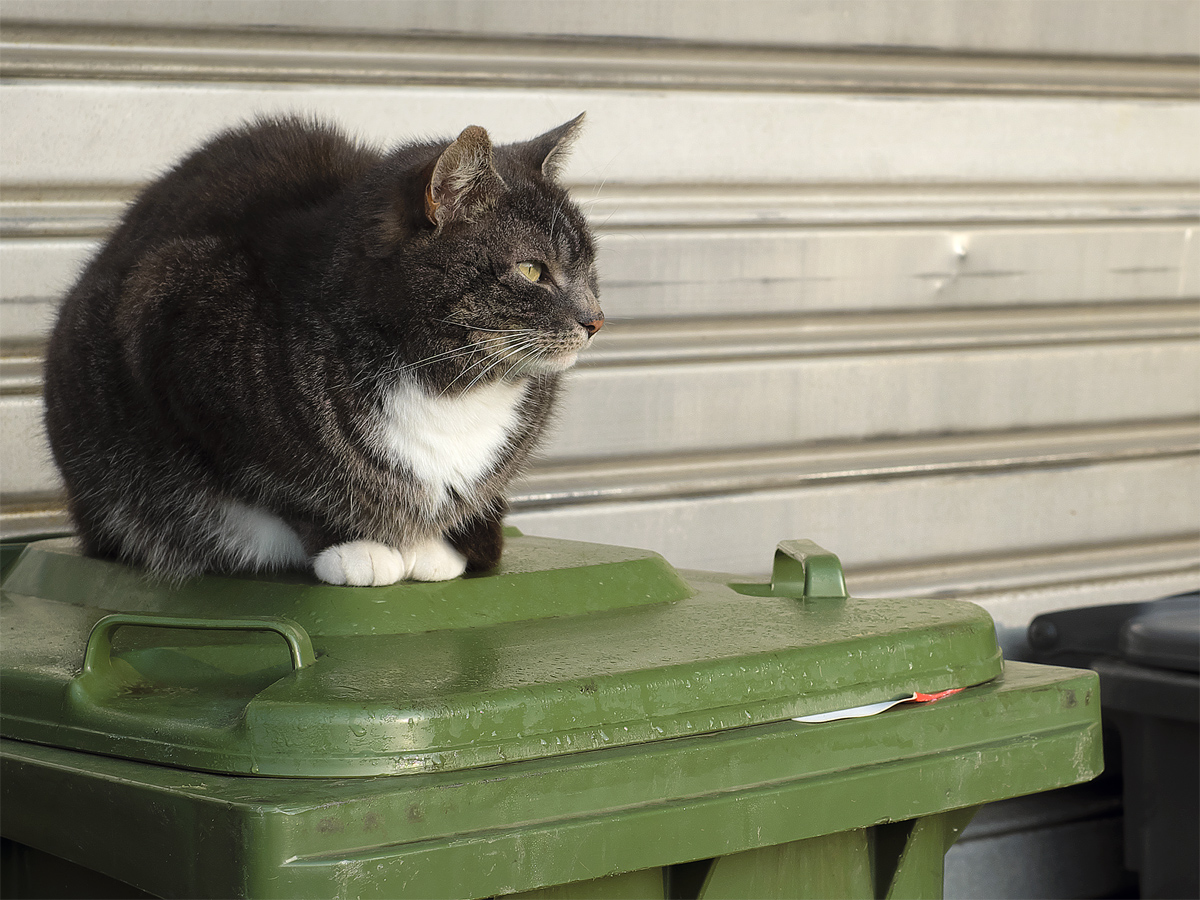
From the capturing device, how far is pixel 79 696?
3.91 ft

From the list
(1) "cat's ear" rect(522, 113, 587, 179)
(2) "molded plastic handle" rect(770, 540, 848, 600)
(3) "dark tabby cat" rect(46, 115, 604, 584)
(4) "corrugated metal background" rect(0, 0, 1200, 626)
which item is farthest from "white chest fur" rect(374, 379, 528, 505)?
(4) "corrugated metal background" rect(0, 0, 1200, 626)

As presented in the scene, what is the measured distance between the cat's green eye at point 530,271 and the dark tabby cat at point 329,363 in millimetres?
13

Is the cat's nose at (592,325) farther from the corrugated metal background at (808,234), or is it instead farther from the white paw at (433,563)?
the corrugated metal background at (808,234)

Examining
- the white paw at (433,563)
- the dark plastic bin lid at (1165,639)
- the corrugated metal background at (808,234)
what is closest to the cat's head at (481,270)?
the white paw at (433,563)

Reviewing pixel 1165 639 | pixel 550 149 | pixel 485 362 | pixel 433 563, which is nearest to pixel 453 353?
pixel 485 362

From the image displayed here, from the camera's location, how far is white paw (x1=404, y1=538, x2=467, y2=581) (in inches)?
61.9

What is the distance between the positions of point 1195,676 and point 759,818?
1394 millimetres

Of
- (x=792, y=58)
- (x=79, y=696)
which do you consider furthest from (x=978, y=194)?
(x=79, y=696)

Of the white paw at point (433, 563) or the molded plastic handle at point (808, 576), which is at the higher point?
the white paw at point (433, 563)

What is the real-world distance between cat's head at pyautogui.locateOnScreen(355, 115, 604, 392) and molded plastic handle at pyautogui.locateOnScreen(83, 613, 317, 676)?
0.50 meters

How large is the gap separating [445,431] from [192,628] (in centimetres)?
56

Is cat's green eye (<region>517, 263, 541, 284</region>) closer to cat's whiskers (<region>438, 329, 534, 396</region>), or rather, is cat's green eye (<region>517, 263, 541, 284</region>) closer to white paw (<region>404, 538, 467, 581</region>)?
cat's whiskers (<region>438, 329, 534, 396</region>)

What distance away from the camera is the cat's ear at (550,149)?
1.78 meters

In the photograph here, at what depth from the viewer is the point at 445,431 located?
1685 millimetres
